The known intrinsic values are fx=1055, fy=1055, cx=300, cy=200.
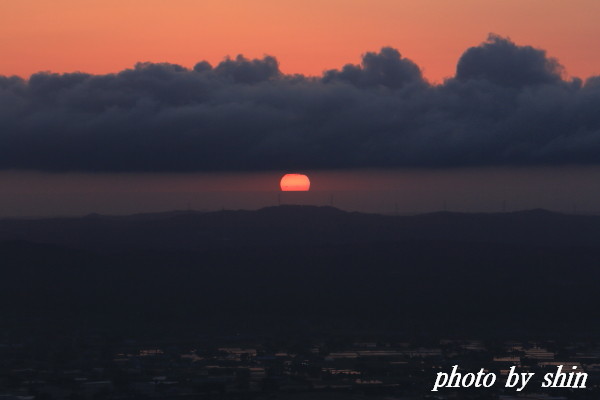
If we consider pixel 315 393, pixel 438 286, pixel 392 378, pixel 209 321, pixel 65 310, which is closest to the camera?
pixel 315 393

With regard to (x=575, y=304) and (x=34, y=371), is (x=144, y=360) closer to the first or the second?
(x=34, y=371)

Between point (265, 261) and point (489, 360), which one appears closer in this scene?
point (489, 360)

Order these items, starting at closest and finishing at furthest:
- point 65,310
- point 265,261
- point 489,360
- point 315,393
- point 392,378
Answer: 1. point 315,393
2. point 392,378
3. point 489,360
4. point 65,310
5. point 265,261

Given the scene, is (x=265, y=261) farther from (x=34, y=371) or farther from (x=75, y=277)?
(x=34, y=371)

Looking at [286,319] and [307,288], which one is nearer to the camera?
[286,319]

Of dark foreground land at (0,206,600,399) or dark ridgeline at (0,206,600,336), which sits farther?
dark ridgeline at (0,206,600,336)

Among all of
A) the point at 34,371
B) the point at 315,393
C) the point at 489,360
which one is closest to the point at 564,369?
the point at 489,360

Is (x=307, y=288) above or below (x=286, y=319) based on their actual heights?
above

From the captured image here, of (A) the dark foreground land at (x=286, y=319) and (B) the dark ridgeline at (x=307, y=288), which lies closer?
(A) the dark foreground land at (x=286, y=319)
